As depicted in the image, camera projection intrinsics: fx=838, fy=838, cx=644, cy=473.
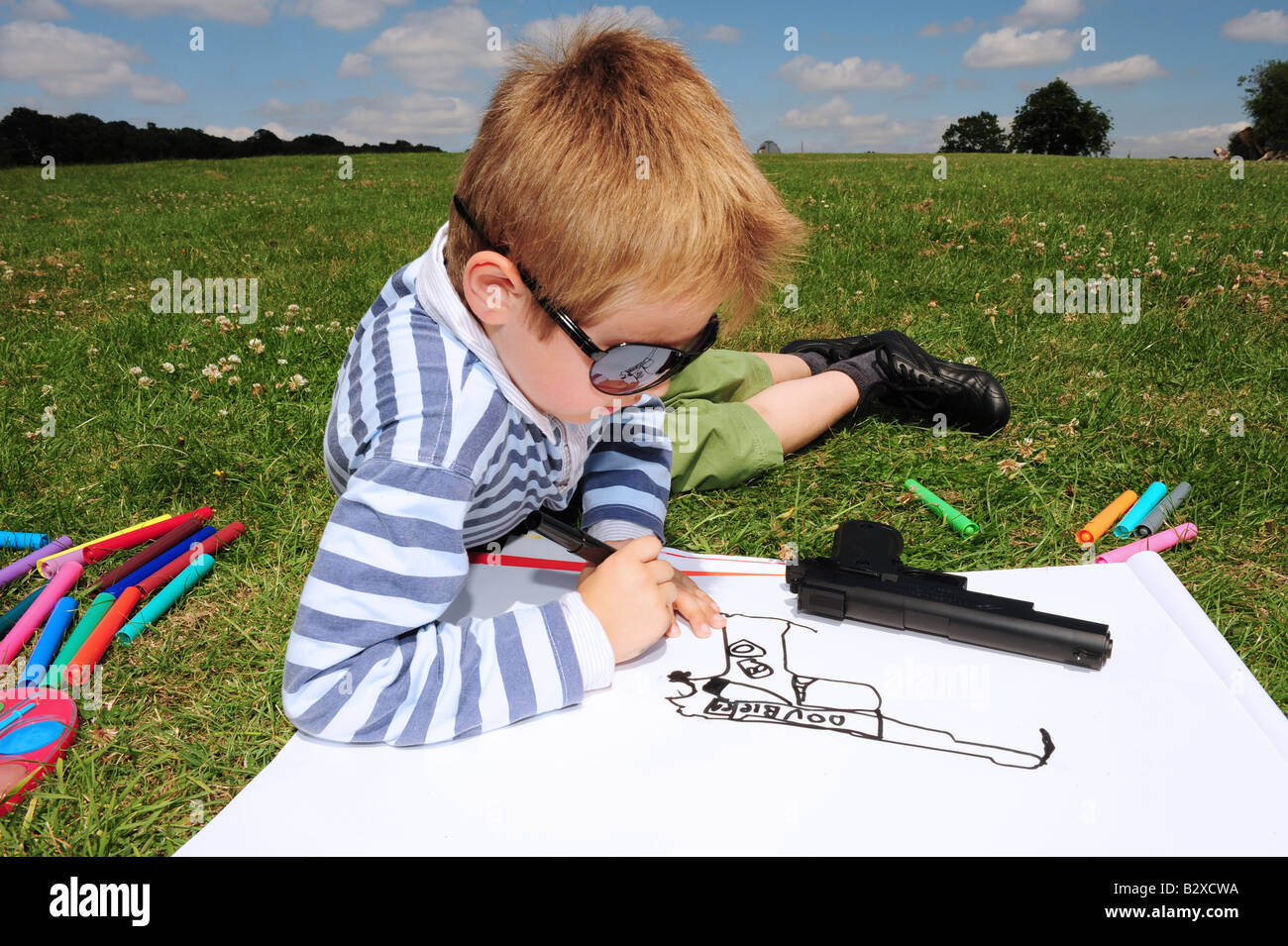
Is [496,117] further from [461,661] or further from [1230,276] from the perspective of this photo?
[1230,276]

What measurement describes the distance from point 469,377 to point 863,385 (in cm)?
185

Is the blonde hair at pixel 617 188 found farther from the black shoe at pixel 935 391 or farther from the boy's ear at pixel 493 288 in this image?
the black shoe at pixel 935 391

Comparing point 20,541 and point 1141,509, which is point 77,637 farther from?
point 1141,509

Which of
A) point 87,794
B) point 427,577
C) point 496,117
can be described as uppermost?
point 496,117

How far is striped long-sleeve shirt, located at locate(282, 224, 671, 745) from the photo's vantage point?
4.71ft

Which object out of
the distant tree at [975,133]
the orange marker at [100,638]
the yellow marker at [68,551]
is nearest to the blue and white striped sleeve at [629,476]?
the orange marker at [100,638]

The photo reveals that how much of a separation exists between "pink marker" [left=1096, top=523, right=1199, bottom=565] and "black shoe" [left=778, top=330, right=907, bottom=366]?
1.30 meters

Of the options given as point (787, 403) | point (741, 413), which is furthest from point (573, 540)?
point (787, 403)

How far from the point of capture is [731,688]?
167 cm

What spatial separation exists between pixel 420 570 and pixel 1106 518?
1914mm

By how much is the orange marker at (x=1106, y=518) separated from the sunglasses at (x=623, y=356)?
1.31 meters

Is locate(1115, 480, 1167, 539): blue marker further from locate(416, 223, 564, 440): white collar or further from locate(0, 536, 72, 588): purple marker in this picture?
locate(0, 536, 72, 588): purple marker

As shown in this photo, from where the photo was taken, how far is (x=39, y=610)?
2047mm
